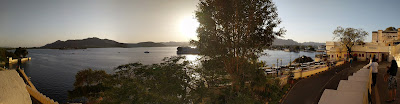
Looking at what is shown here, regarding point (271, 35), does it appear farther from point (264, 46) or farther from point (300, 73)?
point (300, 73)

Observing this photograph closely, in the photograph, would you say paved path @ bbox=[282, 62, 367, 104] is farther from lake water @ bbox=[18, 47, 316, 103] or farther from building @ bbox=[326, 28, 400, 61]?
building @ bbox=[326, 28, 400, 61]

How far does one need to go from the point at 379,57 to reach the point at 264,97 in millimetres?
36710

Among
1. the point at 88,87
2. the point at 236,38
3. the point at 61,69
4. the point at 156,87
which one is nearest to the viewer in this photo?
the point at 156,87

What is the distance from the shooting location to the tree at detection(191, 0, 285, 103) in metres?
9.87

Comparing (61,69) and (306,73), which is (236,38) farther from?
(61,69)

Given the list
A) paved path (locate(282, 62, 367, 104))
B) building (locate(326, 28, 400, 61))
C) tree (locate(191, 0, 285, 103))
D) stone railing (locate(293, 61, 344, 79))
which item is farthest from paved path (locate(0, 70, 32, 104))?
building (locate(326, 28, 400, 61))

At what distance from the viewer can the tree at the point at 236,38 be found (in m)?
9.87

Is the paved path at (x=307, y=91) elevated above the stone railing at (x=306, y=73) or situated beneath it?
situated beneath

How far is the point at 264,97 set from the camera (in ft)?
34.4

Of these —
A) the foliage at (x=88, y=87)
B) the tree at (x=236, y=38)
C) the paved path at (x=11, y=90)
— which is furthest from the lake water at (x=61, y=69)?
the foliage at (x=88, y=87)

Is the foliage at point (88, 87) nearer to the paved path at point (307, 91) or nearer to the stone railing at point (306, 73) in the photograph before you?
the paved path at point (307, 91)

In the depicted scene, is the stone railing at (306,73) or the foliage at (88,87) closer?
the stone railing at (306,73)

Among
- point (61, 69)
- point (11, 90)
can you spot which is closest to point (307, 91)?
point (11, 90)

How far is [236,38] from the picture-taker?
33.8ft
